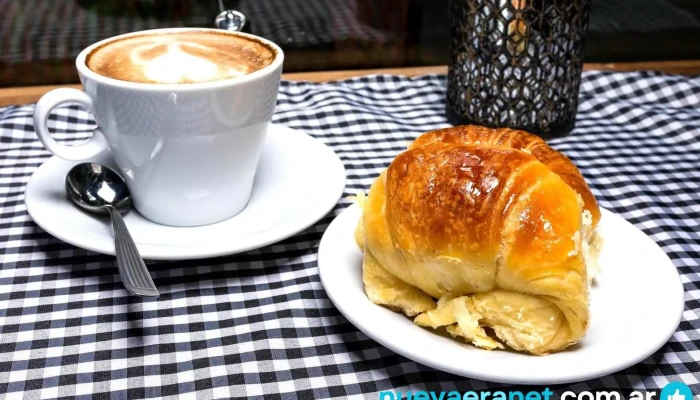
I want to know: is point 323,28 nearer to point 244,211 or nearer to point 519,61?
point 519,61

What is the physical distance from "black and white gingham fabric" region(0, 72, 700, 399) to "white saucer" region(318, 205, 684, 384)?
0.05m

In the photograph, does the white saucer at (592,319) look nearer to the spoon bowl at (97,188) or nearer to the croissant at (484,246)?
the croissant at (484,246)

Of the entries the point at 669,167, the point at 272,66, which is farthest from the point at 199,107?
the point at 669,167

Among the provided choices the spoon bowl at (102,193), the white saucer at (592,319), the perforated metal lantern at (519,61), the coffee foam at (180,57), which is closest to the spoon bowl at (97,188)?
the spoon bowl at (102,193)

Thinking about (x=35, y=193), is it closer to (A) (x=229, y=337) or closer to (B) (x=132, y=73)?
(B) (x=132, y=73)

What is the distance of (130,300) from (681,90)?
3.34 ft

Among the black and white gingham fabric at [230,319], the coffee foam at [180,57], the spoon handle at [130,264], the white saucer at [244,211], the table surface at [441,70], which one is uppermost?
the coffee foam at [180,57]

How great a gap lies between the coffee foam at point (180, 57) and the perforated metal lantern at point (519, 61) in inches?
14.6

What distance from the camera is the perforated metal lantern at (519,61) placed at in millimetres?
992

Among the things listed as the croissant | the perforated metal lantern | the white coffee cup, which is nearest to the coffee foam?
the white coffee cup

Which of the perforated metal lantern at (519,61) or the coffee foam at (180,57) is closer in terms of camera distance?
Answer: the coffee foam at (180,57)

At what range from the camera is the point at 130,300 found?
2.24 ft

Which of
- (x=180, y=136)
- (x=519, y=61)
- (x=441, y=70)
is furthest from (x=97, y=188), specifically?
(x=441, y=70)

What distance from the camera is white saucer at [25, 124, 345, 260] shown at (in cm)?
68
